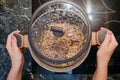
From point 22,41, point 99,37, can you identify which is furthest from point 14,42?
point 99,37

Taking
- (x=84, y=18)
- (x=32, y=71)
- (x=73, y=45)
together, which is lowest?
(x=32, y=71)

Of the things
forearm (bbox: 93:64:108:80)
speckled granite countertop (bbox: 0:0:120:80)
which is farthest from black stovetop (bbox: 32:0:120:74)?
forearm (bbox: 93:64:108:80)

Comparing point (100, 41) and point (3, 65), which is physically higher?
point (100, 41)

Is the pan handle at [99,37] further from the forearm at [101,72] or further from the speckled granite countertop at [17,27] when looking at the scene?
the speckled granite countertop at [17,27]

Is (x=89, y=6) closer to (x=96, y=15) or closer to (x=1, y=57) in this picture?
(x=96, y=15)

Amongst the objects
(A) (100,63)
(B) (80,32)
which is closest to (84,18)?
(B) (80,32)

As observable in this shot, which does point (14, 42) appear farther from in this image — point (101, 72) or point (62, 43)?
point (101, 72)

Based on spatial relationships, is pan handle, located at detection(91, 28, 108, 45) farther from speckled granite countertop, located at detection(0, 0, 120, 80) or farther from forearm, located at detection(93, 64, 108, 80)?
speckled granite countertop, located at detection(0, 0, 120, 80)
